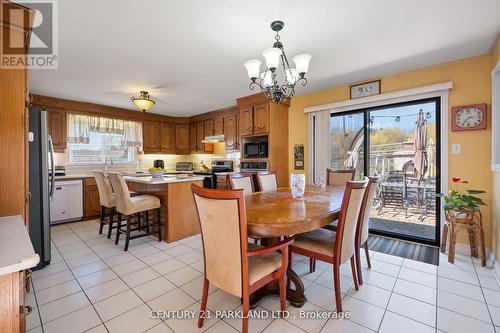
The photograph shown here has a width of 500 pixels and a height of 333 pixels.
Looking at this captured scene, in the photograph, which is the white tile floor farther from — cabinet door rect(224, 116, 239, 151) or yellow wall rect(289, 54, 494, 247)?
cabinet door rect(224, 116, 239, 151)

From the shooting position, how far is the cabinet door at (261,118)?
4.07m

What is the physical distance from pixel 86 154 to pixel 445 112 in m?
6.39

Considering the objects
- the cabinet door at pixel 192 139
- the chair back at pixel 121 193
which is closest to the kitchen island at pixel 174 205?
the chair back at pixel 121 193

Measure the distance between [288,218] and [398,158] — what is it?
2.91 meters

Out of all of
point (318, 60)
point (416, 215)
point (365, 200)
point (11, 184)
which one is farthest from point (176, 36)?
point (416, 215)

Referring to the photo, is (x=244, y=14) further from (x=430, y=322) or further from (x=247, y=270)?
(x=430, y=322)

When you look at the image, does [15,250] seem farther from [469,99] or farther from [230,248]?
[469,99]

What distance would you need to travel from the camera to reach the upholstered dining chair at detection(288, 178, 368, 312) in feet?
5.34

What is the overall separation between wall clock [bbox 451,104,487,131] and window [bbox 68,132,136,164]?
19.8ft

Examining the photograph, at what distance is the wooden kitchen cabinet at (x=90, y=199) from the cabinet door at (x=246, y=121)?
3.14 meters

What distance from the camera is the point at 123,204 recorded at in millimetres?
2844

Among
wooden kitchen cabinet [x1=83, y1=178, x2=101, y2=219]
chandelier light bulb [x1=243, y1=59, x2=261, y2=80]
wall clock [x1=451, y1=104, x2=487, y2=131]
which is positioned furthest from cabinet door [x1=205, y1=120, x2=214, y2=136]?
wall clock [x1=451, y1=104, x2=487, y2=131]

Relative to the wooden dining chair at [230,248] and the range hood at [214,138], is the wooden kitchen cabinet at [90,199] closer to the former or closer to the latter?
the range hood at [214,138]

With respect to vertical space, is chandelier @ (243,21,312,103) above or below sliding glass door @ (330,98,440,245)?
above
